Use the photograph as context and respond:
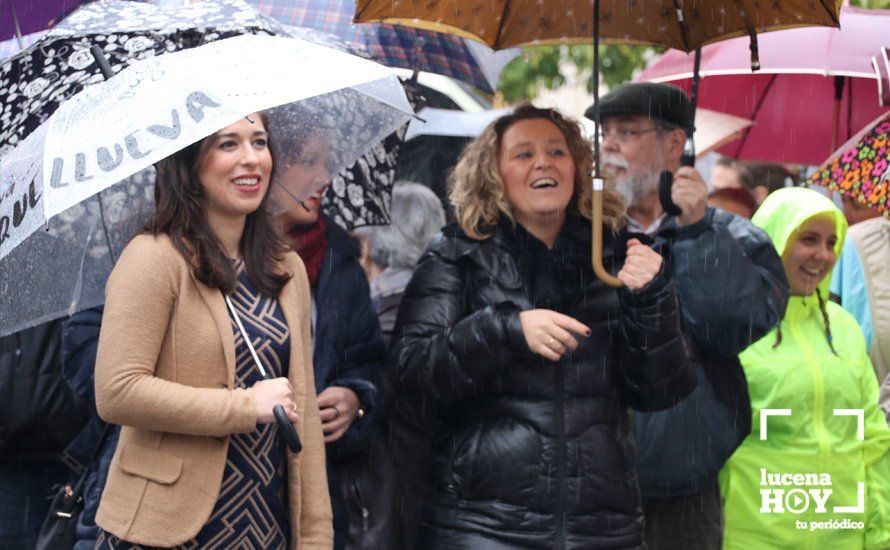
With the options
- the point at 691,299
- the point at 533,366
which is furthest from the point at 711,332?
the point at 533,366

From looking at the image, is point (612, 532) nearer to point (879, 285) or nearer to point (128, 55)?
point (128, 55)

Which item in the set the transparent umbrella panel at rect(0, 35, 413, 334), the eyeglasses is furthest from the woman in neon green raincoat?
the transparent umbrella panel at rect(0, 35, 413, 334)

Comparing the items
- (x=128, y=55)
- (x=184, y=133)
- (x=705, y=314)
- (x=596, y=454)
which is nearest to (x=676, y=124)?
(x=705, y=314)

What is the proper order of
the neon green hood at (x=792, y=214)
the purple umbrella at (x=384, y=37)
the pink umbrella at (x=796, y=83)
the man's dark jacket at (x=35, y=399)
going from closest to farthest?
the man's dark jacket at (x=35, y=399)
the neon green hood at (x=792, y=214)
the purple umbrella at (x=384, y=37)
the pink umbrella at (x=796, y=83)

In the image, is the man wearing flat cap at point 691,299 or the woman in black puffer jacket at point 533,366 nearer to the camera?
the woman in black puffer jacket at point 533,366

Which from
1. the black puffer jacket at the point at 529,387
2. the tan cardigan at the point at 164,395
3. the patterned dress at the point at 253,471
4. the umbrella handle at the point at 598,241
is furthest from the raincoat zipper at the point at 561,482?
the tan cardigan at the point at 164,395

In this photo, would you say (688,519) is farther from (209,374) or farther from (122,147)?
(122,147)

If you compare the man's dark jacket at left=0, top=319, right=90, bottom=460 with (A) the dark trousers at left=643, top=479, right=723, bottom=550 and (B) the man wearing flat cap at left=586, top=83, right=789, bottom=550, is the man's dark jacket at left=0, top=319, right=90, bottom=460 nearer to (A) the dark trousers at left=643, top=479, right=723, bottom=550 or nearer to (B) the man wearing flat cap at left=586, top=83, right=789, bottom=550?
(B) the man wearing flat cap at left=586, top=83, right=789, bottom=550

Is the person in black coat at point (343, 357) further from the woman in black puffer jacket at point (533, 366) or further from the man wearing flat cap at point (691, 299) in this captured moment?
the man wearing flat cap at point (691, 299)

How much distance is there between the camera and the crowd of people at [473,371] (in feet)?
12.6

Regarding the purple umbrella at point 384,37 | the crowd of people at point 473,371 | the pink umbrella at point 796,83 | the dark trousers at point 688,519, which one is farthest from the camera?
the pink umbrella at point 796,83

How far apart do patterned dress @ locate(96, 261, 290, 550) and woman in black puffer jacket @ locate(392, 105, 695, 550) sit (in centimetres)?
85

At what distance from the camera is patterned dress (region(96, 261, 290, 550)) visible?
3.86 meters

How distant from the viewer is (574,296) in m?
4.91
